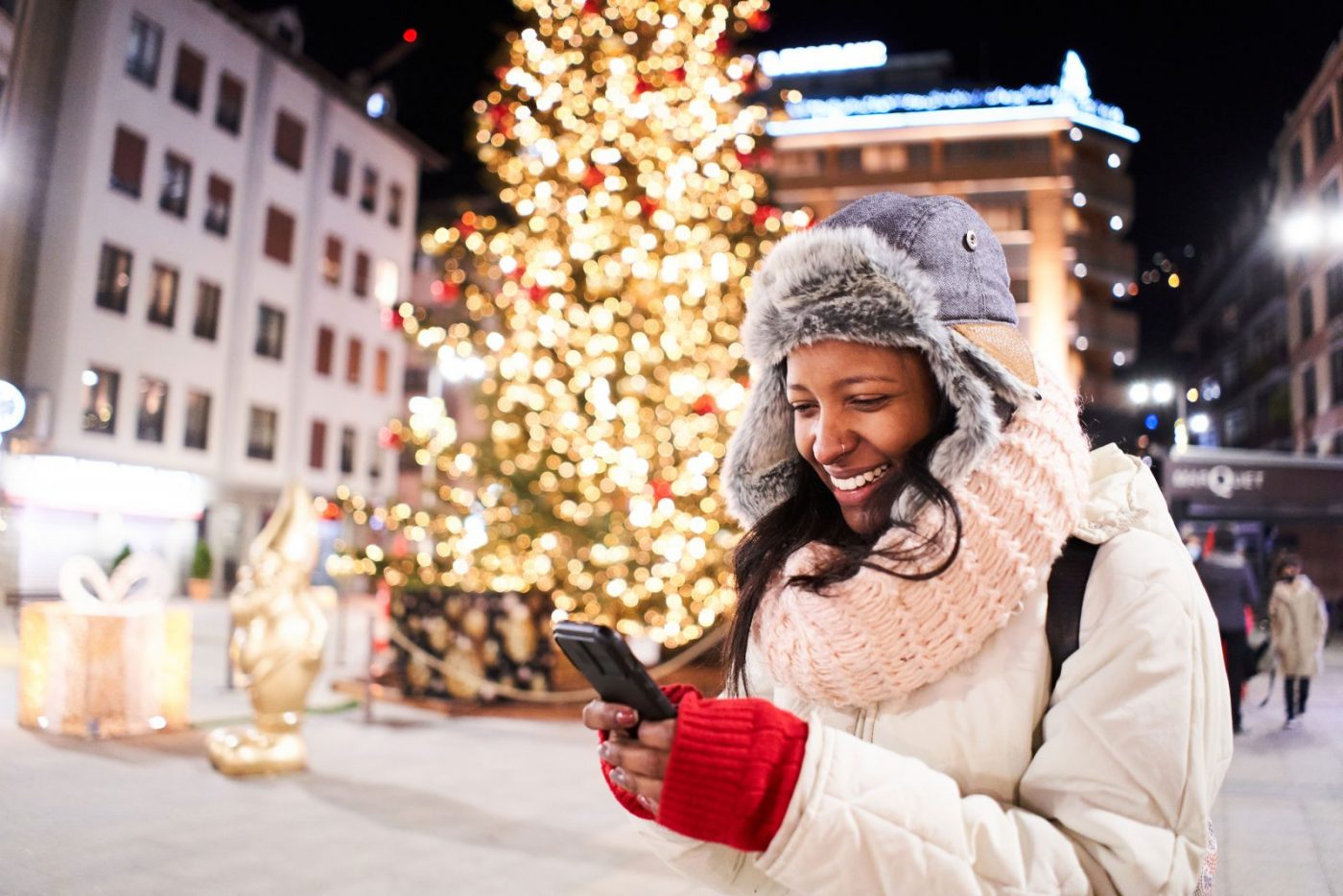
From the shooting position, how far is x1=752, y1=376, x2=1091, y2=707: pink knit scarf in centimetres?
120

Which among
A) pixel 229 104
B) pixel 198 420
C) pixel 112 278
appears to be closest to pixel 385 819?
pixel 112 278

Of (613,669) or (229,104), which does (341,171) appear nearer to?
(229,104)

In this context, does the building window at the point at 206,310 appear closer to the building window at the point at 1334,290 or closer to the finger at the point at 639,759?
the building window at the point at 1334,290

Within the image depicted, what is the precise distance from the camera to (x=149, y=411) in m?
10.2

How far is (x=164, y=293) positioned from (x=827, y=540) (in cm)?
874

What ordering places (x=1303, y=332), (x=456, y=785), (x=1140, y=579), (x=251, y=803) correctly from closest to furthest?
(x=1140, y=579), (x=1303, y=332), (x=251, y=803), (x=456, y=785)

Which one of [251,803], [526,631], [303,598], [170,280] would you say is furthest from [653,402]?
[170,280]

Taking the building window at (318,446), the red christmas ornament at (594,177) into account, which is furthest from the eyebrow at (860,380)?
the building window at (318,446)

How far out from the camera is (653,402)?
819 centimetres

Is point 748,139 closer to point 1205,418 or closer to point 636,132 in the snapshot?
point 636,132

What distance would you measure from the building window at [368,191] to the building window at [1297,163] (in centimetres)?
2357

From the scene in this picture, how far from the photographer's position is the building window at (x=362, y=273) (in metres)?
24.4

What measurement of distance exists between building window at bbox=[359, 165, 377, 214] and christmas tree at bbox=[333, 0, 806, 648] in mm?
16710

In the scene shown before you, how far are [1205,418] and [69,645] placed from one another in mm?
23252
